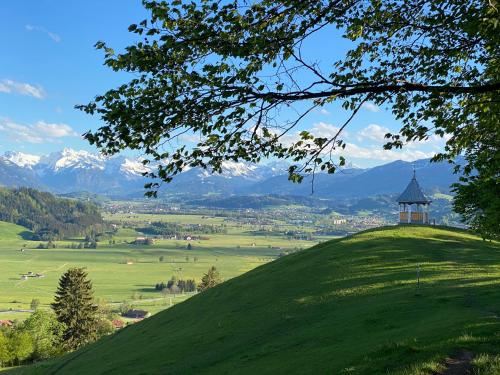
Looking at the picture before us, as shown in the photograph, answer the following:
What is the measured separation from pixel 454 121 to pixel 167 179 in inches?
384

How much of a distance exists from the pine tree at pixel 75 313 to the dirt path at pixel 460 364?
8395 centimetres

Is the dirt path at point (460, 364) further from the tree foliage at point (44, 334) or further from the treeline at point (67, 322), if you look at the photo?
the treeline at point (67, 322)

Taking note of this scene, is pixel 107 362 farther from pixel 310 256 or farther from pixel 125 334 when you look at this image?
pixel 310 256

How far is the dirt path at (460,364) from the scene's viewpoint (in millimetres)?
14773

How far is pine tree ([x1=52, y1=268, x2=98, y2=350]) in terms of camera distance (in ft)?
292

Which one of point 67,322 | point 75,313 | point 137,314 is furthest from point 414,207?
point 137,314

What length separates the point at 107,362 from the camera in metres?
36.7

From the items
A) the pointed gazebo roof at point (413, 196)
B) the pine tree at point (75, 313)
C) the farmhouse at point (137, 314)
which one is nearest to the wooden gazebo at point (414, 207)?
the pointed gazebo roof at point (413, 196)

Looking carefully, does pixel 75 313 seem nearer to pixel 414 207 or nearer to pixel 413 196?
pixel 414 207

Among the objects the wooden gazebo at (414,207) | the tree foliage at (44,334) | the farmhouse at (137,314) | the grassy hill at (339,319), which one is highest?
the wooden gazebo at (414,207)

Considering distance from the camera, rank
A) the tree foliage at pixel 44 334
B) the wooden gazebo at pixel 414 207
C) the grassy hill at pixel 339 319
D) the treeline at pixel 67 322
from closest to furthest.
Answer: the grassy hill at pixel 339 319, the wooden gazebo at pixel 414 207, the tree foliage at pixel 44 334, the treeline at pixel 67 322

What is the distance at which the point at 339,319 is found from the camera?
95.9 feet

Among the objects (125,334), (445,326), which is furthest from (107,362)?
(445,326)

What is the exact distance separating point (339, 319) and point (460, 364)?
556 inches
